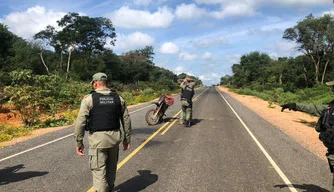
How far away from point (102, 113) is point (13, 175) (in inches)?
121

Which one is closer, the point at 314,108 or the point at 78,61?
the point at 314,108

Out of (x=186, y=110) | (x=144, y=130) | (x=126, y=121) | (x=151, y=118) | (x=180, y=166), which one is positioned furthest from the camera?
(x=151, y=118)

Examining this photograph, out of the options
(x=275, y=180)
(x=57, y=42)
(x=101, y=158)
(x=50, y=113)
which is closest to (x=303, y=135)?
(x=275, y=180)

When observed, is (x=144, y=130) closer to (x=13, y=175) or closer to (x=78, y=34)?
(x=13, y=175)

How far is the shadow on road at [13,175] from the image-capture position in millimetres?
6016

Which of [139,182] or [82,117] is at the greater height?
[82,117]

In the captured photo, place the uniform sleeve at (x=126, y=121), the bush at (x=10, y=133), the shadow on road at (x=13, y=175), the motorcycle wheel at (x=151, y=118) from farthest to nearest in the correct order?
the motorcycle wheel at (x=151, y=118)
the bush at (x=10, y=133)
the shadow on road at (x=13, y=175)
the uniform sleeve at (x=126, y=121)

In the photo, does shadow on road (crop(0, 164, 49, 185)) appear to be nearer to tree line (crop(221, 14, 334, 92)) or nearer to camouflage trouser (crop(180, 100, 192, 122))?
camouflage trouser (crop(180, 100, 192, 122))

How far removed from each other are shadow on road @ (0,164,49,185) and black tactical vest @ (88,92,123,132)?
98.0 inches

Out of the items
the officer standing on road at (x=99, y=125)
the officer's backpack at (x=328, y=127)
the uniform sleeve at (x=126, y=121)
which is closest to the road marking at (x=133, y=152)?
the officer standing on road at (x=99, y=125)

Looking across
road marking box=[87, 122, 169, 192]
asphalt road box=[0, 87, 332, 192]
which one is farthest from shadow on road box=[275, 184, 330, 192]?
road marking box=[87, 122, 169, 192]

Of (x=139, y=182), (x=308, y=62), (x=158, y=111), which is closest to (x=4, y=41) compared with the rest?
(x=158, y=111)

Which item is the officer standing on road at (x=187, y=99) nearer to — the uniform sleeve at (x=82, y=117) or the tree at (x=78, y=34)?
A: the uniform sleeve at (x=82, y=117)

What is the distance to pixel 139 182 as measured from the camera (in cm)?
596
